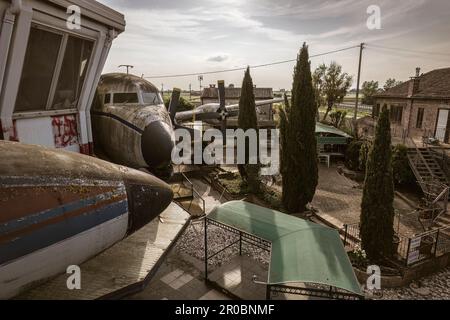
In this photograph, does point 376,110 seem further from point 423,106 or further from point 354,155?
point 354,155

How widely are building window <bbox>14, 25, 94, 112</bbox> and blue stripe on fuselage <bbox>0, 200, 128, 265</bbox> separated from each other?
554 centimetres

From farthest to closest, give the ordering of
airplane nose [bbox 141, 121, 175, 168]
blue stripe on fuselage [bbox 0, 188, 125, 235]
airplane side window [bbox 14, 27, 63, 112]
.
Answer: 1. airplane nose [bbox 141, 121, 175, 168]
2. airplane side window [bbox 14, 27, 63, 112]
3. blue stripe on fuselage [bbox 0, 188, 125, 235]

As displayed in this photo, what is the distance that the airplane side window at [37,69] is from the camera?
8.58 m

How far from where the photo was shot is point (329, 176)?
25.8m

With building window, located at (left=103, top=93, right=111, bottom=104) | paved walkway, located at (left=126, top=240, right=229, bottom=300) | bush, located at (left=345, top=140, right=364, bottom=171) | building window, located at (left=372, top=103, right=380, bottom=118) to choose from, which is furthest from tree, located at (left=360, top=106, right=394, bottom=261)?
building window, located at (left=372, top=103, right=380, bottom=118)

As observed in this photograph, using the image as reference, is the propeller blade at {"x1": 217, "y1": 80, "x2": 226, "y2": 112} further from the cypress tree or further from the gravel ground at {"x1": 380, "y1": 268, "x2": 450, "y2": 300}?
the gravel ground at {"x1": 380, "y1": 268, "x2": 450, "y2": 300}

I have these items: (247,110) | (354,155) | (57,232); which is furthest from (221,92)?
(57,232)

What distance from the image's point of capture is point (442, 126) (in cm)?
2555

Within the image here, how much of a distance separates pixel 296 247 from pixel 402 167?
16003 mm

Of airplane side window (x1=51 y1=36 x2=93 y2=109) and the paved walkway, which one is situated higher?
airplane side window (x1=51 y1=36 x2=93 y2=109)

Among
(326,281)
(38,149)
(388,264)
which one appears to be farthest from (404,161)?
(38,149)

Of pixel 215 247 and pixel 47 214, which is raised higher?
pixel 47 214

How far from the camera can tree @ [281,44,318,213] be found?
59.1ft
